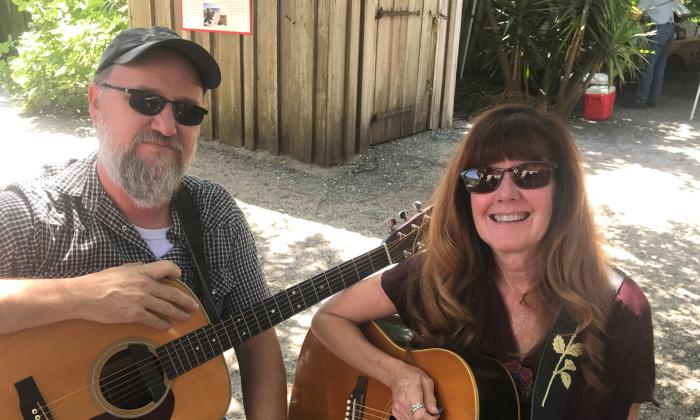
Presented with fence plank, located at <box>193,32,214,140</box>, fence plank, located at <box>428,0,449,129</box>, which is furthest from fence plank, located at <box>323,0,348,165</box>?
fence plank, located at <box>428,0,449,129</box>

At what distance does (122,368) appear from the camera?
1757 millimetres

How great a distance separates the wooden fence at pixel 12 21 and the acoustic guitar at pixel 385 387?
1165cm

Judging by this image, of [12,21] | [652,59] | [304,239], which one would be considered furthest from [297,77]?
[12,21]

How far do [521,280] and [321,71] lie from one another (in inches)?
171

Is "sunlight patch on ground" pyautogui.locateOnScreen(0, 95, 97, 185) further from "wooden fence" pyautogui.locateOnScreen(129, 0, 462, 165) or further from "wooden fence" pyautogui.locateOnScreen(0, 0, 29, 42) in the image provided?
"wooden fence" pyautogui.locateOnScreen(0, 0, 29, 42)

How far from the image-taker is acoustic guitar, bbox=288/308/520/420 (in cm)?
177

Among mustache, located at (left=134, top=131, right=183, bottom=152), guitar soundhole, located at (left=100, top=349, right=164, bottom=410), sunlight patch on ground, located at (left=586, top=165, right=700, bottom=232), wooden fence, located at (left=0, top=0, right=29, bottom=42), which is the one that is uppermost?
mustache, located at (left=134, top=131, right=183, bottom=152)

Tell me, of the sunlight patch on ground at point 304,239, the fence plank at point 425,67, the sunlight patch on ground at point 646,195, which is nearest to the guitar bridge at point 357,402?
the sunlight patch on ground at point 304,239

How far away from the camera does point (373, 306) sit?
2107mm

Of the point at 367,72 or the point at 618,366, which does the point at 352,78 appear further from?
the point at 618,366

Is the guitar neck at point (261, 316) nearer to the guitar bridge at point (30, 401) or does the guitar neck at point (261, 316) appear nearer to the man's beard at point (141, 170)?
the guitar bridge at point (30, 401)

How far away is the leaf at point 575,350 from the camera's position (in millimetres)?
1741

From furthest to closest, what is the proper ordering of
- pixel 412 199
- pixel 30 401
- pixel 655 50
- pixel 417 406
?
pixel 655 50 → pixel 412 199 → pixel 417 406 → pixel 30 401

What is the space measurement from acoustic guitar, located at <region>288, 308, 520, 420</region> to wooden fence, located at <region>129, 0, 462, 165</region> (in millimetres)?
4090
